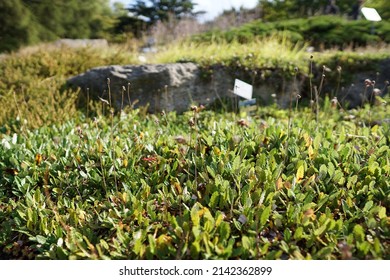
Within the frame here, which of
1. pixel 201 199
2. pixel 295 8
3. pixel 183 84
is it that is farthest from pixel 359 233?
pixel 295 8

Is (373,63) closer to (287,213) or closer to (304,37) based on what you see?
(304,37)

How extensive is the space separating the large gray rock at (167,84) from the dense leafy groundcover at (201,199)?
260 cm

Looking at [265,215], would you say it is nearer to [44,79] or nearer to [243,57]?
[243,57]

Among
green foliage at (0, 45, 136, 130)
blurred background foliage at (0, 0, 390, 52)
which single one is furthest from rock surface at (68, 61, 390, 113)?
blurred background foliage at (0, 0, 390, 52)

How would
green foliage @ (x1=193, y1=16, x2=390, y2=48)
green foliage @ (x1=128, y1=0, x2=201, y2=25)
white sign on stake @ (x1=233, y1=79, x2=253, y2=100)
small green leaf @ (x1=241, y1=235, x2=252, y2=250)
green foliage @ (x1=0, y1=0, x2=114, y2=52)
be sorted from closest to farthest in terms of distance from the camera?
small green leaf @ (x1=241, y1=235, x2=252, y2=250) < white sign on stake @ (x1=233, y1=79, x2=253, y2=100) < green foliage @ (x1=128, y1=0, x2=201, y2=25) < green foliage @ (x1=193, y1=16, x2=390, y2=48) < green foliage @ (x1=0, y1=0, x2=114, y2=52)

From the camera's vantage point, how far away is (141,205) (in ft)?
6.37

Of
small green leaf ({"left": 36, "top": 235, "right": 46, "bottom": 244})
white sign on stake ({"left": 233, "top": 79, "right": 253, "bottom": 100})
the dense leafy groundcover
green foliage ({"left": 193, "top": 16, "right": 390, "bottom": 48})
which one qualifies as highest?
Answer: green foliage ({"left": 193, "top": 16, "right": 390, "bottom": 48})

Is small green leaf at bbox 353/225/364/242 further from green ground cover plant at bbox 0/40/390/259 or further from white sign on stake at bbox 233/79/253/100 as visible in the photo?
white sign on stake at bbox 233/79/253/100

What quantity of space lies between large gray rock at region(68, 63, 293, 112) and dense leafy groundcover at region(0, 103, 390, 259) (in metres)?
2.60

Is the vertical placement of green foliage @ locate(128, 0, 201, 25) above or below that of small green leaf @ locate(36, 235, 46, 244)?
above

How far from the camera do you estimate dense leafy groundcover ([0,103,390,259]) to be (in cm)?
167

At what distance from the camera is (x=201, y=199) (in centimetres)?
199

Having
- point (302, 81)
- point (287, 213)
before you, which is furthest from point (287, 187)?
A: point (302, 81)
